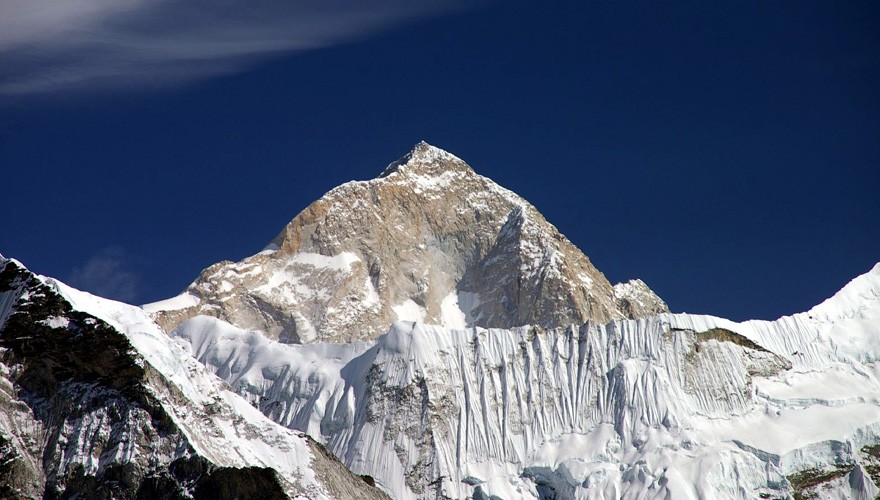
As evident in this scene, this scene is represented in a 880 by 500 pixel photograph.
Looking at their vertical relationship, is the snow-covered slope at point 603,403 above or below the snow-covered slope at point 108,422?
above

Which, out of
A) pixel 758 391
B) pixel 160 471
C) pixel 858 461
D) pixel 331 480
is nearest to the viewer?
pixel 160 471

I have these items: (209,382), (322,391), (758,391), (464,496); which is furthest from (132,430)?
(758,391)

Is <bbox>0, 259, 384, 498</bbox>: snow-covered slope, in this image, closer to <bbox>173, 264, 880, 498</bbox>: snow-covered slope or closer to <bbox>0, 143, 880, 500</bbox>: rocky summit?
<bbox>0, 143, 880, 500</bbox>: rocky summit

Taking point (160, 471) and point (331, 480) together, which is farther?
point (331, 480)

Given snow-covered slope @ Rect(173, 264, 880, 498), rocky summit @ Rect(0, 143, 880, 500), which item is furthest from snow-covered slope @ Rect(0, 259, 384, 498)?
snow-covered slope @ Rect(173, 264, 880, 498)

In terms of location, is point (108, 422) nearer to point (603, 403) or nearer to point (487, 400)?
point (487, 400)

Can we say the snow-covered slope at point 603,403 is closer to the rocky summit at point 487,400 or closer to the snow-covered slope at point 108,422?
the rocky summit at point 487,400

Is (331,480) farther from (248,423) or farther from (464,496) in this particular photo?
(464,496)

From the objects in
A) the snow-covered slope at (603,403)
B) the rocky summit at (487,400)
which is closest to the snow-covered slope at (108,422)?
the rocky summit at (487,400)
